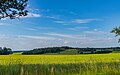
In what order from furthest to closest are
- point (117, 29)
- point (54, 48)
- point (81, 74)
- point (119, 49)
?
point (119, 49) → point (54, 48) → point (117, 29) → point (81, 74)

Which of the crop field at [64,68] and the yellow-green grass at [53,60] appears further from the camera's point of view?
the yellow-green grass at [53,60]

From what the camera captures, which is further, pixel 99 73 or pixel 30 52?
pixel 30 52

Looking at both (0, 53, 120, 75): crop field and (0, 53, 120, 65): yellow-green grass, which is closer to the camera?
(0, 53, 120, 75): crop field

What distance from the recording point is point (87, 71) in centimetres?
1362

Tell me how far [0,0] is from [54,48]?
82.5 meters

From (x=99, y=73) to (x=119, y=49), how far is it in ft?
363

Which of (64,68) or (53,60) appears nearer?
(64,68)

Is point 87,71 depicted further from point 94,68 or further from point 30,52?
point 30,52

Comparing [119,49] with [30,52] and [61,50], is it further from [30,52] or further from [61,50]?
[30,52]

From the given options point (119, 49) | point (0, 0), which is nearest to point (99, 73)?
point (0, 0)

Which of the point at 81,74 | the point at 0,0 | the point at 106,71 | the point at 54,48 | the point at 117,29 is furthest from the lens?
the point at 54,48

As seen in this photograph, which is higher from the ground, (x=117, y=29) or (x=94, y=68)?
(x=117, y=29)

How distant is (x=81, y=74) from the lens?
1300 centimetres

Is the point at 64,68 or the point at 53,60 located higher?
the point at 53,60
